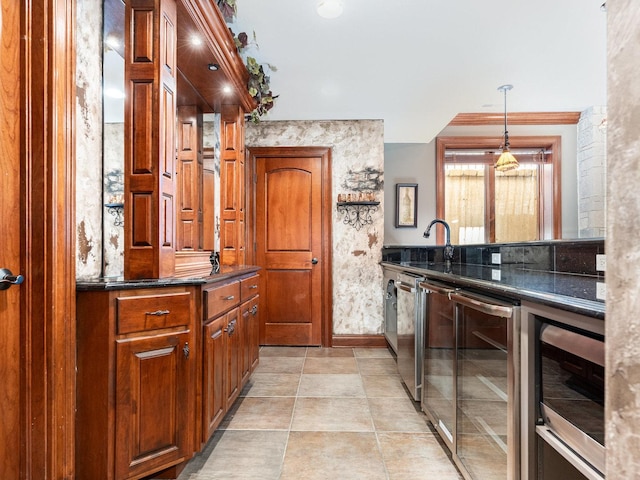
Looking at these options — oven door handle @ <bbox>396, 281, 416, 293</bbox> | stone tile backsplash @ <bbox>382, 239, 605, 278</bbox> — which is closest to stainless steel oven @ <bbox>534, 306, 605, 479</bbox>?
stone tile backsplash @ <bbox>382, 239, 605, 278</bbox>

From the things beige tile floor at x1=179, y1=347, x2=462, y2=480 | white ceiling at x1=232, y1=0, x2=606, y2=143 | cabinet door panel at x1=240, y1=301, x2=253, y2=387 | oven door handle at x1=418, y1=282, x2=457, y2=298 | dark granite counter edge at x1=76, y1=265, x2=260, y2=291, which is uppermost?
white ceiling at x1=232, y1=0, x2=606, y2=143

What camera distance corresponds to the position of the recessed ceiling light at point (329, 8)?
6.69 ft

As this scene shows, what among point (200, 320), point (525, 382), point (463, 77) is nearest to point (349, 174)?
point (463, 77)

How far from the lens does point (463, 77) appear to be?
2998mm

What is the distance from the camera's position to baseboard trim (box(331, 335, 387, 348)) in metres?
3.79

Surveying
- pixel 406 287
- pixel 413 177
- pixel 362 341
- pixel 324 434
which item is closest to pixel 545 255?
pixel 406 287

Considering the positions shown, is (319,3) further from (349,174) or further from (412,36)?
(349,174)

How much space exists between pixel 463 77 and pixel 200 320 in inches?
115

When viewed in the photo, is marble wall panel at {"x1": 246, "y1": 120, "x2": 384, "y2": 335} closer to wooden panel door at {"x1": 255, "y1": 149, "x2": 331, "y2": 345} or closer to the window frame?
wooden panel door at {"x1": 255, "y1": 149, "x2": 331, "y2": 345}

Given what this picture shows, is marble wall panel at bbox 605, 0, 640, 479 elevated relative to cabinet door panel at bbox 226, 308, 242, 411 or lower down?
elevated

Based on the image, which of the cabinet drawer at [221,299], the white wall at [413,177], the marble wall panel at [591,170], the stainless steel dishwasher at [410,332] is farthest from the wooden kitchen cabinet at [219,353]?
the marble wall panel at [591,170]

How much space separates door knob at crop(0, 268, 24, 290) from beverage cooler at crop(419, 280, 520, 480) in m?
1.60

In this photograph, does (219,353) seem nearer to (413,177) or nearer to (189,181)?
(189,181)

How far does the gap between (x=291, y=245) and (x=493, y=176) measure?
338 cm
